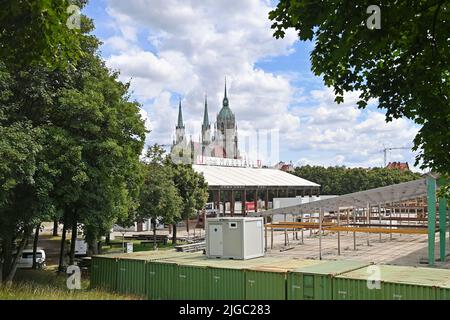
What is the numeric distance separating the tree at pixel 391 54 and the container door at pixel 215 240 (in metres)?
12.6

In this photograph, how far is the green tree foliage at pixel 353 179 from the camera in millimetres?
92938

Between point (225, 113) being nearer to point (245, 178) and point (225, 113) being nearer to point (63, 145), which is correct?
point (245, 178)

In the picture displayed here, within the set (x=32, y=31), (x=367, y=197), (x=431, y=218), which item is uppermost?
(x=32, y=31)

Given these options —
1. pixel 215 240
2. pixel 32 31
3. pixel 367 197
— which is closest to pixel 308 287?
pixel 215 240

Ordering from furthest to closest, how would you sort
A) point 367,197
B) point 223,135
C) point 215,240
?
1. point 223,135
2. point 367,197
3. point 215,240

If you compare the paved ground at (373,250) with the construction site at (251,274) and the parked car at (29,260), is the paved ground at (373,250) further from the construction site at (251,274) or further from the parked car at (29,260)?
the parked car at (29,260)

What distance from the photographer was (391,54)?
986 centimetres

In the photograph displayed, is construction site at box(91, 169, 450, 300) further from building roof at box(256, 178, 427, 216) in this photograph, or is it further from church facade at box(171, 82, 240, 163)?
church facade at box(171, 82, 240, 163)

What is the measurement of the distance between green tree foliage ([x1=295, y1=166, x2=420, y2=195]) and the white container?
2953 inches

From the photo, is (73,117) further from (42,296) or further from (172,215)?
(172,215)

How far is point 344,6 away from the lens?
767cm

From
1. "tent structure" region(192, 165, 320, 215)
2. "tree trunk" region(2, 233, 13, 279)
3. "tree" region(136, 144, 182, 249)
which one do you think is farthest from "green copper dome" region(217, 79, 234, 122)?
"tree trunk" region(2, 233, 13, 279)

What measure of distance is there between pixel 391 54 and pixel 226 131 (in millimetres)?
171514

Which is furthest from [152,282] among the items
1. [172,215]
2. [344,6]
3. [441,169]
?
[172,215]
